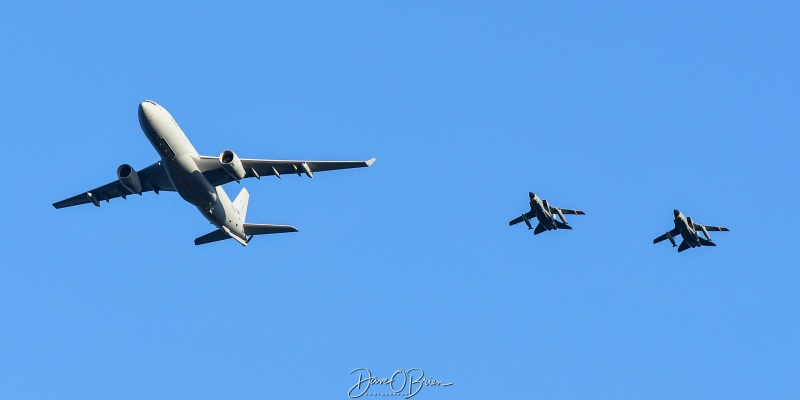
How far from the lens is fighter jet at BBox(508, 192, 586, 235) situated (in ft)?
272

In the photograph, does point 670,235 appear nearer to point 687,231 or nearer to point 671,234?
point 671,234

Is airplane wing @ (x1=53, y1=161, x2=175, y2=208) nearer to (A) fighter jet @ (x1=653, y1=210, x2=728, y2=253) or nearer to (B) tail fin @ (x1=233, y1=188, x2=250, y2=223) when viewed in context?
(B) tail fin @ (x1=233, y1=188, x2=250, y2=223)

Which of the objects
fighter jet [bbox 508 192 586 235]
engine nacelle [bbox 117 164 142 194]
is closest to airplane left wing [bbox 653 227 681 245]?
fighter jet [bbox 508 192 586 235]

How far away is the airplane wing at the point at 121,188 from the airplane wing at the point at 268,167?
4.11 m

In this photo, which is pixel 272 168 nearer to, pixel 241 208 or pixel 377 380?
pixel 241 208

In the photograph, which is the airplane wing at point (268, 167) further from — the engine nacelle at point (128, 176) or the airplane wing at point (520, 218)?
the airplane wing at point (520, 218)

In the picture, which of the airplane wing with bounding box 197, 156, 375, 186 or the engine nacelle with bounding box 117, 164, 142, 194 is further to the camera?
the engine nacelle with bounding box 117, 164, 142, 194

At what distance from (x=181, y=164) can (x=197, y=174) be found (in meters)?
1.23

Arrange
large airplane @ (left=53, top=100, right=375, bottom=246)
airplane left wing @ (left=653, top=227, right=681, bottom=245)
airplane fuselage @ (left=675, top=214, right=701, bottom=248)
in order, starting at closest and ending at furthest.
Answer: large airplane @ (left=53, top=100, right=375, bottom=246)
airplane fuselage @ (left=675, top=214, right=701, bottom=248)
airplane left wing @ (left=653, top=227, right=681, bottom=245)

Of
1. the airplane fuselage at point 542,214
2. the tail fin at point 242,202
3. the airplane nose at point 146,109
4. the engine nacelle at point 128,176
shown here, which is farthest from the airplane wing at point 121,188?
the airplane fuselage at point 542,214

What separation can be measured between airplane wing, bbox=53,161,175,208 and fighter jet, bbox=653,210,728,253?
3731 centimetres

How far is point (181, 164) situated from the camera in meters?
64.8

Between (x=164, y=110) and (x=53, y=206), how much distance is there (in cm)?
1609

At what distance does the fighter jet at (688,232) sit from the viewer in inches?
3250
